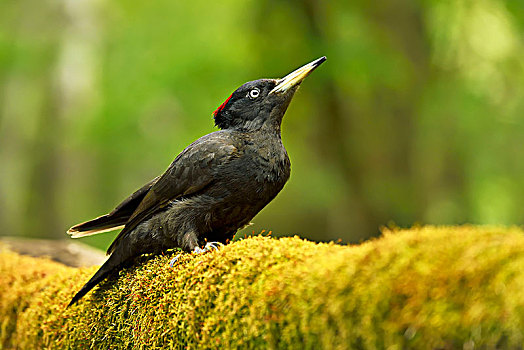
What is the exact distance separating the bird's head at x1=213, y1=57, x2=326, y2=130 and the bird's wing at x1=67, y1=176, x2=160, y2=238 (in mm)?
633

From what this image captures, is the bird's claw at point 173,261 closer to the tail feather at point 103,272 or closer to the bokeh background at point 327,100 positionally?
the tail feather at point 103,272

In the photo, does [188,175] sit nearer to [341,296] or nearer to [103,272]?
[103,272]

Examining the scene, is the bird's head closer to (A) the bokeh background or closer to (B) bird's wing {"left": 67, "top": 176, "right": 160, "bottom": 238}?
(B) bird's wing {"left": 67, "top": 176, "right": 160, "bottom": 238}

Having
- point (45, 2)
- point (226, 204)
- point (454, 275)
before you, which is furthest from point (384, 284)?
point (45, 2)

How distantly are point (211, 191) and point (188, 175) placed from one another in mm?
204

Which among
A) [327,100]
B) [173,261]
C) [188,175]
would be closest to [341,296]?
[173,261]

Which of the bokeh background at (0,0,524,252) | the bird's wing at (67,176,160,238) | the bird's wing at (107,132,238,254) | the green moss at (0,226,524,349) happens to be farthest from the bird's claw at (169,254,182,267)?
the bokeh background at (0,0,524,252)

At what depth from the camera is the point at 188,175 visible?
10.5 feet

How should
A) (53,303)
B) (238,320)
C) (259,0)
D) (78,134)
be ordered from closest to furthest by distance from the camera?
(238,320) → (53,303) → (259,0) → (78,134)

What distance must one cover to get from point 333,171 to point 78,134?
5.08 metres

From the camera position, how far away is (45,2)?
1180 cm

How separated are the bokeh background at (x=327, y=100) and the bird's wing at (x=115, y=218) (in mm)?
4784

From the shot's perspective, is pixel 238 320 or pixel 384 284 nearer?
pixel 384 284

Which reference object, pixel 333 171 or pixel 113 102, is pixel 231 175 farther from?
pixel 113 102
